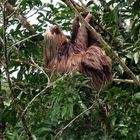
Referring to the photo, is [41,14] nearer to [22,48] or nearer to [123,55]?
[22,48]

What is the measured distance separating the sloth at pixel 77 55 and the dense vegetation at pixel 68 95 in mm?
127

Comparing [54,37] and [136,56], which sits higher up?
[54,37]

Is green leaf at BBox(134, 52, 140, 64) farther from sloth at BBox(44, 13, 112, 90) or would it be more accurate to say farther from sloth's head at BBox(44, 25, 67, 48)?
sloth's head at BBox(44, 25, 67, 48)

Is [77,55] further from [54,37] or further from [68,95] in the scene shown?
[68,95]

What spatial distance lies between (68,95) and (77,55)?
151 centimetres

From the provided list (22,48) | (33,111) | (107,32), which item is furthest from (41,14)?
(33,111)

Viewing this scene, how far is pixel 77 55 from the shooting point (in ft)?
15.6

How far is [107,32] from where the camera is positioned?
421cm

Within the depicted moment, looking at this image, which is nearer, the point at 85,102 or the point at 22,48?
the point at 85,102

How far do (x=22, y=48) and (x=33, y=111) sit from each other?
0.70 meters

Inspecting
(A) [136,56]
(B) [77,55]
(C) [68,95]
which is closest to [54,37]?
(B) [77,55]

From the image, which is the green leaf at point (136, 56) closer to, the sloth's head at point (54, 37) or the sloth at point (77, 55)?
the sloth at point (77, 55)

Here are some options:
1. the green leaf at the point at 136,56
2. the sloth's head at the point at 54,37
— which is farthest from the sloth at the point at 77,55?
the green leaf at the point at 136,56

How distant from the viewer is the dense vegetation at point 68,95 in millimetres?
3293
